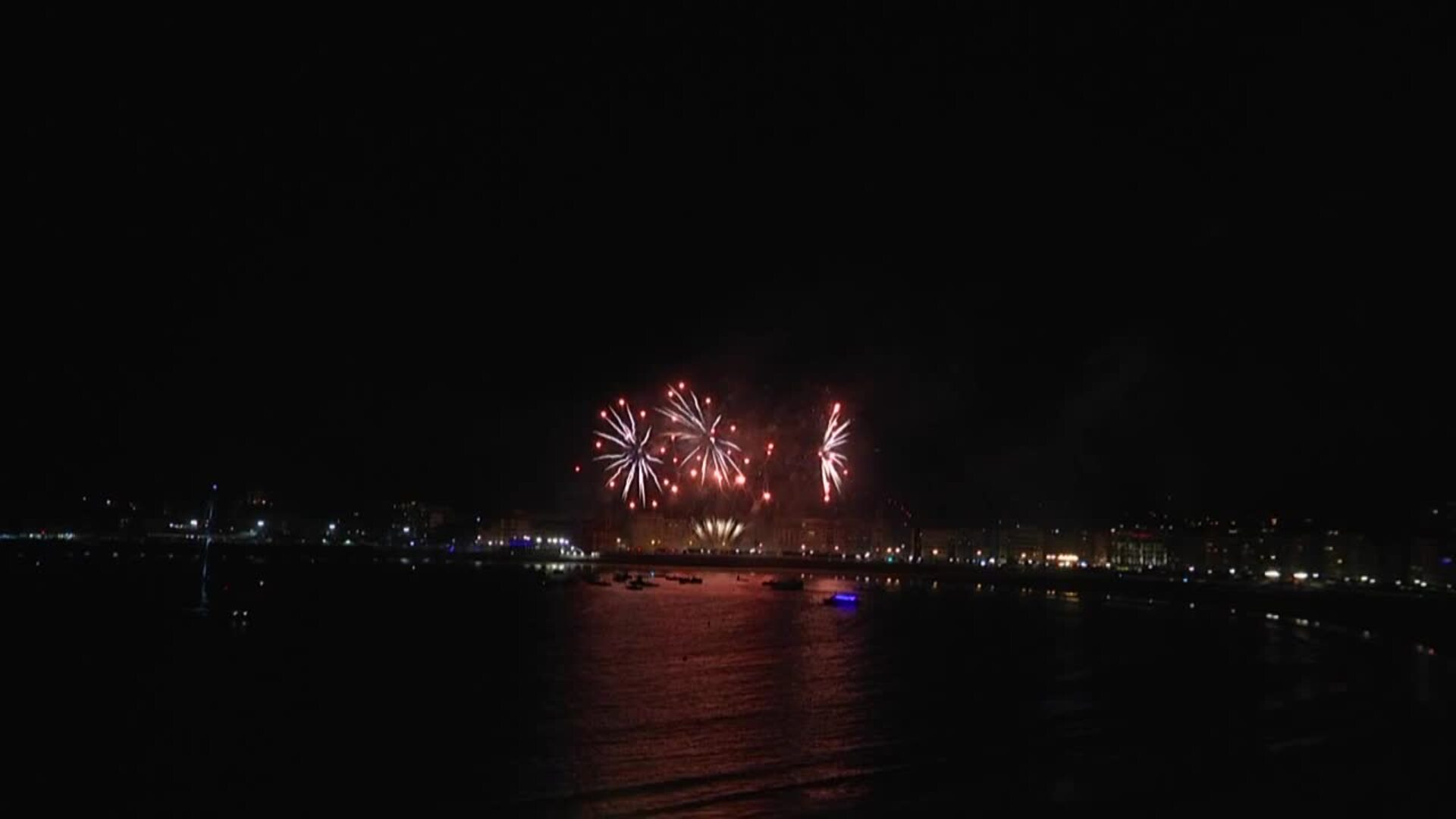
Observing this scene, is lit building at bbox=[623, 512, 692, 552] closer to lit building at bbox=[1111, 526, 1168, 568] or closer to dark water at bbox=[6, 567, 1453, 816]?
lit building at bbox=[1111, 526, 1168, 568]

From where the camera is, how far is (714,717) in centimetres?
2059

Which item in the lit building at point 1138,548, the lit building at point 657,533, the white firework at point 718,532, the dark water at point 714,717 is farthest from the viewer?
the lit building at point 657,533

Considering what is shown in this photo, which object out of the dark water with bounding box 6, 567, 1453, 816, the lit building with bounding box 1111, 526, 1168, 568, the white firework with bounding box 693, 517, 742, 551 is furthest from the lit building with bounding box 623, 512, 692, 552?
the dark water with bounding box 6, 567, 1453, 816

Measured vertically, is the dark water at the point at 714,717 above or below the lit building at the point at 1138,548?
below

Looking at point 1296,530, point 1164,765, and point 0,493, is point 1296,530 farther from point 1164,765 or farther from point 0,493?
point 0,493

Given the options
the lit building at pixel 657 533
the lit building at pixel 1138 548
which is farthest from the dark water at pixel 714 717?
the lit building at pixel 657 533

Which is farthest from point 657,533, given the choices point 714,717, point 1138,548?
point 714,717

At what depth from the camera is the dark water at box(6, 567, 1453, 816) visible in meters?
14.2

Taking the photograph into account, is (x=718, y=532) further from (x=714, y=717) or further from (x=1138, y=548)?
(x=714, y=717)

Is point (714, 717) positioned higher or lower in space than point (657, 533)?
lower

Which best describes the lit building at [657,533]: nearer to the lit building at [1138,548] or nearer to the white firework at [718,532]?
the white firework at [718,532]

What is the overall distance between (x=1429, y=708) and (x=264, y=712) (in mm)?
21028

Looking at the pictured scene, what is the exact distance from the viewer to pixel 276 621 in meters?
43.0

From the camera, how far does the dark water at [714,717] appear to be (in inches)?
558
